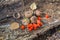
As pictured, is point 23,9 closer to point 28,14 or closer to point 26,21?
point 28,14

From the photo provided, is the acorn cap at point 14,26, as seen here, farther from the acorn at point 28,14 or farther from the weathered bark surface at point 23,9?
the acorn at point 28,14

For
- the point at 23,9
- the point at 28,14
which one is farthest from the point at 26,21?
the point at 23,9

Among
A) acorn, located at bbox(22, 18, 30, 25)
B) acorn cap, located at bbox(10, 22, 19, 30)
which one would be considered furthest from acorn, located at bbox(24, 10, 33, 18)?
acorn cap, located at bbox(10, 22, 19, 30)

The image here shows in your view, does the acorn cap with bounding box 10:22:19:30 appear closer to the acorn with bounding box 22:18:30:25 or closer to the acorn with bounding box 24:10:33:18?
the acorn with bounding box 22:18:30:25

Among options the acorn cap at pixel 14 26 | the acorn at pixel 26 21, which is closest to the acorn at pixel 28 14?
the acorn at pixel 26 21

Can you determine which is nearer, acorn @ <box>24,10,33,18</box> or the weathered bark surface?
the weathered bark surface

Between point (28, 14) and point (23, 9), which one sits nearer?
point (28, 14)

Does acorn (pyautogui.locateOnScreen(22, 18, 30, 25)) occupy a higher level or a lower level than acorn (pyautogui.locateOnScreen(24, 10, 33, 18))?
lower

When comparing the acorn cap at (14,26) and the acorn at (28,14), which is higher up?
the acorn at (28,14)

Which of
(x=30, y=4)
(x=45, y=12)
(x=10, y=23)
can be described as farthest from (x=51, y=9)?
(x=10, y=23)

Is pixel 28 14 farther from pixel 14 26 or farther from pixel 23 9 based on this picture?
pixel 14 26

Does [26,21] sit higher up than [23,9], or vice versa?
[23,9]
